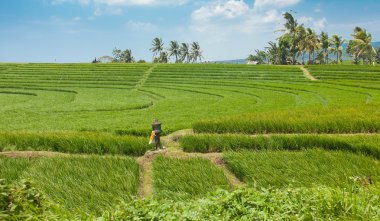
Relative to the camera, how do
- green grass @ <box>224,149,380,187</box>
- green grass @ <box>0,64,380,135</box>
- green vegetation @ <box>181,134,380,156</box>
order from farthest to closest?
green grass @ <box>0,64,380,135</box> < green vegetation @ <box>181,134,380,156</box> < green grass @ <box>224,149,380,187</box>

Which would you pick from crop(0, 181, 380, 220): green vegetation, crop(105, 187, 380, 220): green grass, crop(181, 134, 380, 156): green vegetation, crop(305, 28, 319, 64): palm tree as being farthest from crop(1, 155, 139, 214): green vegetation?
crop(305, 28, 319, 64): palm tree

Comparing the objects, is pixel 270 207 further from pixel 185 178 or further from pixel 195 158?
pixel 195 158

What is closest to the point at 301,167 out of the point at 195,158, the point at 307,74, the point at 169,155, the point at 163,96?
the point at 195,158

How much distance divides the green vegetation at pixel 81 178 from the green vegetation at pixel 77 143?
136cm

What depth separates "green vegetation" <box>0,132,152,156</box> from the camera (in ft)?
38.3

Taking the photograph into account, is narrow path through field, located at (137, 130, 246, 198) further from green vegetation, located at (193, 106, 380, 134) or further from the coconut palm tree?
the coconut palm tree

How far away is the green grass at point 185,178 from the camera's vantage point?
8.04 m

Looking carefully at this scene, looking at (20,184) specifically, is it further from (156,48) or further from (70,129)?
(156,48)

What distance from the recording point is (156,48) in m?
115

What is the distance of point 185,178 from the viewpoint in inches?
342

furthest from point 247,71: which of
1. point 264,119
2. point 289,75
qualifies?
point 264,119

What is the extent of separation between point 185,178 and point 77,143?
16.6 ft

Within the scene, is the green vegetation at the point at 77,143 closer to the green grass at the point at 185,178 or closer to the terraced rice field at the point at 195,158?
the terraced rice field at the point at 195,158

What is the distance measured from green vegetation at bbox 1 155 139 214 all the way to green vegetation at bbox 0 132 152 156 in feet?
4.47
